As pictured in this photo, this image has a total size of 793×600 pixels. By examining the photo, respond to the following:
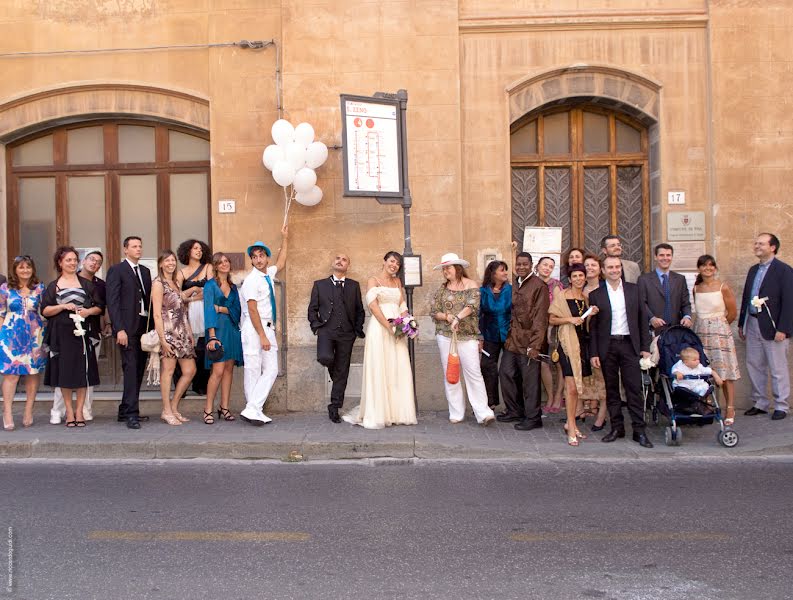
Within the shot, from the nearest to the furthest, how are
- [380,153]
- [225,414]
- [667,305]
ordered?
[667,305] → [380,153] → [225,414]

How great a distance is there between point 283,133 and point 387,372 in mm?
3380

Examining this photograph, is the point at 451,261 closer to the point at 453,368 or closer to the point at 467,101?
the point at 453,368

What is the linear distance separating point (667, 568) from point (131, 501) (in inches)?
167

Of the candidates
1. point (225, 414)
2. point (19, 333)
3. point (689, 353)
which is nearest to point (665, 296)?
point (689, 353)

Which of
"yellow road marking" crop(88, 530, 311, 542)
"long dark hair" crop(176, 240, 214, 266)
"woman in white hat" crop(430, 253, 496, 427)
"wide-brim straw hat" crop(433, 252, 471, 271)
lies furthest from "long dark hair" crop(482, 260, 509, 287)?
"yellow road marking" crop(88, 530, 311, 542)

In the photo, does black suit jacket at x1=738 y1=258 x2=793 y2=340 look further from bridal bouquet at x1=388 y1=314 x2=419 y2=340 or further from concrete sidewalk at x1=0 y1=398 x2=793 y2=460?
bridal bouquet at x1=388 y1=314 x2=419 y2=340

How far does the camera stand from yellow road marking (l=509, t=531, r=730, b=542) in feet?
18.3

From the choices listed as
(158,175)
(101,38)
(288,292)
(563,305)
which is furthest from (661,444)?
(101,38)

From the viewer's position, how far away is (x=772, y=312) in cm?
995

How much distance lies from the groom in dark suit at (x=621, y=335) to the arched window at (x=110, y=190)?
597 centimetres

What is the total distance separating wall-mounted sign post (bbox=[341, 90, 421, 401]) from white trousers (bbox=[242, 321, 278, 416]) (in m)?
1.72

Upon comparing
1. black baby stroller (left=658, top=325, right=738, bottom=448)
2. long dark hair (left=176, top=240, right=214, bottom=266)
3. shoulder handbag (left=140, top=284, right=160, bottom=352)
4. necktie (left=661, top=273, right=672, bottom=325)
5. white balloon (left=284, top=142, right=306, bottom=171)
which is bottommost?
black baby stroller (left=658, top=325, right=738, bottom=448)

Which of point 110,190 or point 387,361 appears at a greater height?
point 110,190

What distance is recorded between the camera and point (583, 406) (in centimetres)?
1004
